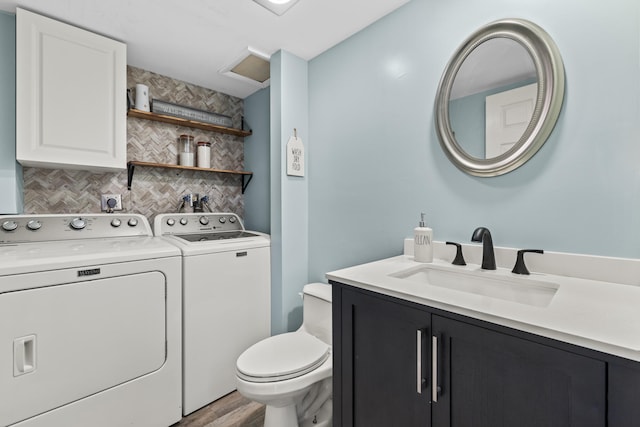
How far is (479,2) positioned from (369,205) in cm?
114

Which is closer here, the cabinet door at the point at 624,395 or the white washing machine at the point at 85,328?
the cabinet door at the point at 624,395

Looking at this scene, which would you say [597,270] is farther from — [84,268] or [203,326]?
[84,268]

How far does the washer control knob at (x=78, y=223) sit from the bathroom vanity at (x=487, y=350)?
70.9 inches

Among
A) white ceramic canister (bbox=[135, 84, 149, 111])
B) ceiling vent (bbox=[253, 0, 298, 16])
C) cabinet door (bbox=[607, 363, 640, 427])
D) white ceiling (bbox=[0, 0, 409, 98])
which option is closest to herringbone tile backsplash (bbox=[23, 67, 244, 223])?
white ceramic canister (bbox=[135, 84, 149, 111])

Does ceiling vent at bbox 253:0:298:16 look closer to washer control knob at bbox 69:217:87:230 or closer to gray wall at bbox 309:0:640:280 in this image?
gray wall at bbox 309:0:640:280

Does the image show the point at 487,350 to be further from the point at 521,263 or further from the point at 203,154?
the point at 203,154

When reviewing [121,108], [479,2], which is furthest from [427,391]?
[121,108]

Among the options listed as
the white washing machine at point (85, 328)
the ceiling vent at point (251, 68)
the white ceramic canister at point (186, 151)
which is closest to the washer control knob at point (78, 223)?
the white washing machine at point (85, 328)

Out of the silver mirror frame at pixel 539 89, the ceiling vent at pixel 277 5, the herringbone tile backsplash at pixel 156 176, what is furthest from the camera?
the herringbone tile backsplash at pixel 156 176

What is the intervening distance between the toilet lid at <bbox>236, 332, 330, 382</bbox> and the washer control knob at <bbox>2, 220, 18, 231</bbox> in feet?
5.08

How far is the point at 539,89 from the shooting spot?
1150mm

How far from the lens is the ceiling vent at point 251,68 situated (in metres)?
2.14

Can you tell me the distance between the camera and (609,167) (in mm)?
1023

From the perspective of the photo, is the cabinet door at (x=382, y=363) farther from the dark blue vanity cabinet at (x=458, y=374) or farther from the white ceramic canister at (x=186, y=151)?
the white ceramic canister at (x=186, y=151)
